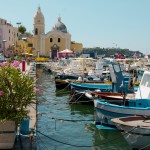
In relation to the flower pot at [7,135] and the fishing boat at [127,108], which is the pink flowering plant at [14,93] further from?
the fishing boat at [127,108]

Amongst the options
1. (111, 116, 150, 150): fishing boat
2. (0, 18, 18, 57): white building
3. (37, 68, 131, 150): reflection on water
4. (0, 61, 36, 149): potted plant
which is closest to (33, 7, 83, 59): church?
(0, 18, 18, 57): white building

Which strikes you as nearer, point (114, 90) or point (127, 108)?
point (127, 108)

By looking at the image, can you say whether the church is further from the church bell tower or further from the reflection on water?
the reflection on water

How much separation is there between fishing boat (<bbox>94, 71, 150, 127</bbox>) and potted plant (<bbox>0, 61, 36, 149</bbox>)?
19.9ft

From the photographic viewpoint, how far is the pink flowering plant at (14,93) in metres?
9.98

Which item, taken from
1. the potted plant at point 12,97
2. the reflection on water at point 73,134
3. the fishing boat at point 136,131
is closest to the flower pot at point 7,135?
the potted plant at point 12,97

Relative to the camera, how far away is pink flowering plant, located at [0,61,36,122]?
9.98 meters

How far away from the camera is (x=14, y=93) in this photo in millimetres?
10109

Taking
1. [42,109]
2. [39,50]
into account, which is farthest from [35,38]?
[42,109]

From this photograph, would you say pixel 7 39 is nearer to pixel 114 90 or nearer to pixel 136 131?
pixel 114 90

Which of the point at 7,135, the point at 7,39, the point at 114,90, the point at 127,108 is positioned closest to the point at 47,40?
the point at 7,39

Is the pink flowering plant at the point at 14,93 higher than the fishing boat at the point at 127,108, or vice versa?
the pink flowering plant at the point at 14,93

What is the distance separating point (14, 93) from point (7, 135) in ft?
3.98

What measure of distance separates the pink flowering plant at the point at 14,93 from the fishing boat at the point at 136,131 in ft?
11.6
